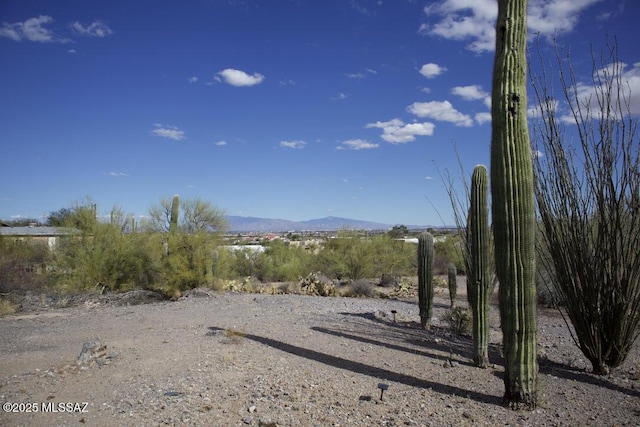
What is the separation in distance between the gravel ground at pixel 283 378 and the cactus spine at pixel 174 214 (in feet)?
25.6

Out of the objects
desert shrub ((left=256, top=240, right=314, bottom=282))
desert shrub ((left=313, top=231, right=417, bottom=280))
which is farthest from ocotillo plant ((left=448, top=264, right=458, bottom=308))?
desert shrub ((left=256, top=240, right=314, bottom=282))

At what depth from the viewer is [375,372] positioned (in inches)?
240

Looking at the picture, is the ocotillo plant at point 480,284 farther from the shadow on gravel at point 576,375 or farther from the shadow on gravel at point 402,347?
the shadow on gravel at point 576,375

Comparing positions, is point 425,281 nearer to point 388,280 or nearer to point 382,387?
point 382,387

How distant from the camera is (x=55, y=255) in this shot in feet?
53.7

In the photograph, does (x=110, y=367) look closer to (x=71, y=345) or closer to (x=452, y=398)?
(x=71, y=345)

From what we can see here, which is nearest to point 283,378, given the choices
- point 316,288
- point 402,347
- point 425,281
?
point 402,347

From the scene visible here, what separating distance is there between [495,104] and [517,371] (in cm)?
286

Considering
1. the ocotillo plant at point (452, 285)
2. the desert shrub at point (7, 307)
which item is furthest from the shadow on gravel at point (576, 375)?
the desert shrub at point (7, 307)

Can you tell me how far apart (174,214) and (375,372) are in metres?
13.8

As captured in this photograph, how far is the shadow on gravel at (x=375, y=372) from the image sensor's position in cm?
521

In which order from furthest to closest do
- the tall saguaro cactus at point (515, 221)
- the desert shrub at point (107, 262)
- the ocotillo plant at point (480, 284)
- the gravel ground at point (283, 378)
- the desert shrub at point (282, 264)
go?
1. the desert shrub at point (282, 264)
2. the desert shrub at point (107, 262)
3. the ocotillo plant at point (480, 284)
4. the tall saguaro cactus at point (515, 221)
5. the gravel ground at point (283, 378)

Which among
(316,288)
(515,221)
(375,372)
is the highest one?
(515,221)

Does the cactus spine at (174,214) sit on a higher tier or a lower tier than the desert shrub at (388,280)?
higher
